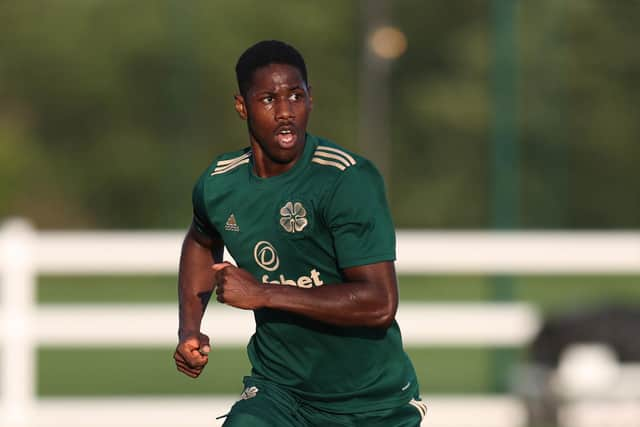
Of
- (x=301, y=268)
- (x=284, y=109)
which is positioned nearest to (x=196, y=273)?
(x=301, y=268)

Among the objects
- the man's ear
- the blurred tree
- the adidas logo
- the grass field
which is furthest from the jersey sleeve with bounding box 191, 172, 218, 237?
the blurred tree

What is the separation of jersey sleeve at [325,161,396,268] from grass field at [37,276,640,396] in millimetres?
7442

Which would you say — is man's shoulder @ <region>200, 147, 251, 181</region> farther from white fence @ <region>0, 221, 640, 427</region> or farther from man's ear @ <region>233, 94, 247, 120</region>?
white fence @ <region>0, 221, 640, 427</region>

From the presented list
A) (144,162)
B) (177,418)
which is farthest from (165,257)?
(144,162)

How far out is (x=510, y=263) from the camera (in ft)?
40.5

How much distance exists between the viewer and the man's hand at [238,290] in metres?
4.38

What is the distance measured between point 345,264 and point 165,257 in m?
7.69

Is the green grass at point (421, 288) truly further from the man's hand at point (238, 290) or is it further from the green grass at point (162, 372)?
the man's hand at point (238, 290)

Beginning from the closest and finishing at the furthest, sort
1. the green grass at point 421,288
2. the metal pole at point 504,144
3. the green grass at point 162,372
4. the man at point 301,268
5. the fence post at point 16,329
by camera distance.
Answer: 1. the man at point 301,268
2. the fence post at point 16,329
3. the metal pole at point 504,144
4. the green grass at point 162,372
5. the green grass at point 421,288

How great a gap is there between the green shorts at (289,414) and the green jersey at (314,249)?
28 mm

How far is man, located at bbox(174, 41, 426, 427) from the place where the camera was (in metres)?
4.57

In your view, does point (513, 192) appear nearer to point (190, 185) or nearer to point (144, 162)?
point (190, 185)

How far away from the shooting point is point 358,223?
15.1ft

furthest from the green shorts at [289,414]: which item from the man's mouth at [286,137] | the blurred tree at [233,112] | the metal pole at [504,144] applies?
the blurred tree at [233,112]
